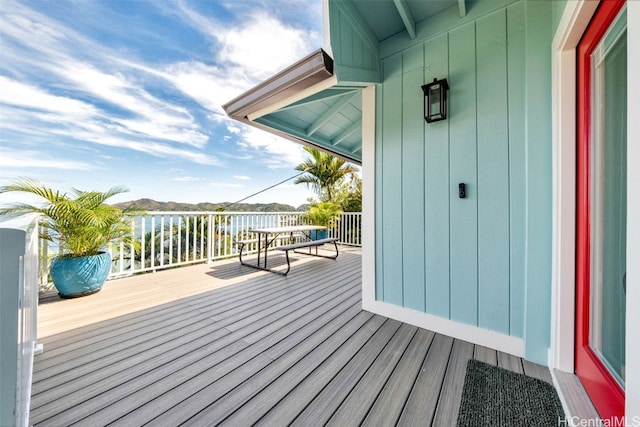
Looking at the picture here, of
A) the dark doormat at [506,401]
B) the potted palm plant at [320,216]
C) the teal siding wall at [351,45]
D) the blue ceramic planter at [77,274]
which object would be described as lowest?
the dark doormat at [506,401]

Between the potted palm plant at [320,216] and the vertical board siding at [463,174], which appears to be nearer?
the vertical board siding at [463,174]

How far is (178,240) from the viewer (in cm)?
408

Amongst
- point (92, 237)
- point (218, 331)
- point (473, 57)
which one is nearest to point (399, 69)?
point (473, 57)

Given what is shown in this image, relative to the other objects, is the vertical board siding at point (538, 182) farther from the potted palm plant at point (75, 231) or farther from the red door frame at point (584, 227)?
the potted palm plant at point (75, 231)

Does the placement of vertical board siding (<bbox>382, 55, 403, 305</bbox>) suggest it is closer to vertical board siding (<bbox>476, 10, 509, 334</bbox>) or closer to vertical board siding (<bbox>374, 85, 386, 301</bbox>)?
vertical board siding (<bbox>374, 85, 386, 301</bbox>)

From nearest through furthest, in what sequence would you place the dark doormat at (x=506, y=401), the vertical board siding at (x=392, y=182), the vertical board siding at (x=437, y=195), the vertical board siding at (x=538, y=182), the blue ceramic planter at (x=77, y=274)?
the dark doormat at (x=506, y=401) → the vertical board siding at (x=538, y=182) → the vertical board siding at (x=437, y=195) → the vertical board siding at (x=392, y=182) → the blue ceramic planter at (x=77, y=274)

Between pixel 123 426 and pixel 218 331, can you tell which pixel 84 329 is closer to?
pixel 218 331

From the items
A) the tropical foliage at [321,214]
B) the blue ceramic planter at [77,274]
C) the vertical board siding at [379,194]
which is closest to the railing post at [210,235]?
the blue ceramic planter at [77,274]

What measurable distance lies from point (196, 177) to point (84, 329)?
1477 centimetres

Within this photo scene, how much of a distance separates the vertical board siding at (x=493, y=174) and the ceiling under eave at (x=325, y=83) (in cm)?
40

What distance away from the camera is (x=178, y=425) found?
3.63 ft

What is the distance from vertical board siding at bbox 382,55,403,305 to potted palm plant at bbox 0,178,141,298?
3.26 m

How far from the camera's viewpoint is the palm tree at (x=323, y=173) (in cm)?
857

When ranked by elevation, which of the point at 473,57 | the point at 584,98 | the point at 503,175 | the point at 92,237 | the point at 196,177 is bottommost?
the point at 92,237
